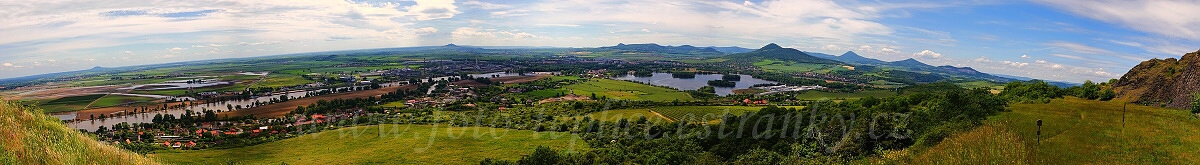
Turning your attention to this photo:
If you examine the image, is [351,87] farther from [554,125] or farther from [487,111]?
[554,125]

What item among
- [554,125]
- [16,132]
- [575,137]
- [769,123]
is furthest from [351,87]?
[16,132]

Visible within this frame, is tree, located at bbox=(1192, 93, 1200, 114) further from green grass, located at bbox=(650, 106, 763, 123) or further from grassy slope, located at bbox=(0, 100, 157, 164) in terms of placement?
green grass, located at bbox=(650, 106, 763, 123)

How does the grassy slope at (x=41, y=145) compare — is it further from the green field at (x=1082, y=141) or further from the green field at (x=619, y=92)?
the green field at (x=619, y=92)

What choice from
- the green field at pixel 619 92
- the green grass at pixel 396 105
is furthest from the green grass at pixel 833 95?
the green grass at pixel 396 105

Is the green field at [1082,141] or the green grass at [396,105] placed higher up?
the green field at [1082,141]

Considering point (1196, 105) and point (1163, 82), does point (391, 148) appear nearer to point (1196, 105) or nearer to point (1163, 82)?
point (1196, 105)
